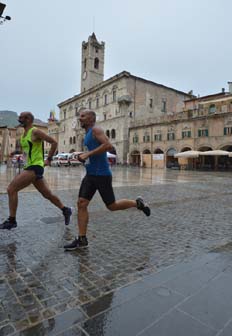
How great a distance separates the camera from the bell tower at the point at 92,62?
61.1m

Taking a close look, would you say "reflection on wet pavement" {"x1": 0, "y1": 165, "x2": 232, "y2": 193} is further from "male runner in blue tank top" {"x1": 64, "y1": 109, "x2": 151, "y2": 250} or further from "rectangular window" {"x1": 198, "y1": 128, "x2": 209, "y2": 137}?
"rectangular window" {"x1": 198, "y1": 128, "x2": 209, "y2": 137}

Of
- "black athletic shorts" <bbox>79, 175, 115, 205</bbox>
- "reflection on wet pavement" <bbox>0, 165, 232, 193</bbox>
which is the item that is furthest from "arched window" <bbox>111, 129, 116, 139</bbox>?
"black athletic shorts" <bbox>79, 175, 115, 205</bbox>

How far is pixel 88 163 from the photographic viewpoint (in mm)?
3342

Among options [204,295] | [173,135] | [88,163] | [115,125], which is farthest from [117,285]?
[115,125]

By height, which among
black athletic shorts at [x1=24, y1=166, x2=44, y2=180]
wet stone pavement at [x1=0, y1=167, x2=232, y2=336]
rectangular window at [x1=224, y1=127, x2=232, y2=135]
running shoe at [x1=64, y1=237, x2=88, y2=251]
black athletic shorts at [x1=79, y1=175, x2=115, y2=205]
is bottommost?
wet stone pavement at [x1=0, y1=167, x2=232, y2=336]

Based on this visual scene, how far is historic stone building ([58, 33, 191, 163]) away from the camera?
46688 millimetres

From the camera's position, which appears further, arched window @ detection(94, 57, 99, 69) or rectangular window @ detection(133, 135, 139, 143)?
arched window @ detection(94, 57, 99, 69)

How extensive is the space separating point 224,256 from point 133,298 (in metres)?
1.68

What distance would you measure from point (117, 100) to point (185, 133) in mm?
16971

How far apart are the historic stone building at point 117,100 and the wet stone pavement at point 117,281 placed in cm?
4015

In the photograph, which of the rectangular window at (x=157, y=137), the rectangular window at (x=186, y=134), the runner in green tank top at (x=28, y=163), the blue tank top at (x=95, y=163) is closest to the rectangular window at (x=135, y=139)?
the rectangular window at (x=157, y=137)

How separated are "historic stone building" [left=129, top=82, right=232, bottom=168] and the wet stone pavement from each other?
31.9 meters

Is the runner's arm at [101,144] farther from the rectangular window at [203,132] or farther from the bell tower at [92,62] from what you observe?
the bell tower at [92,62]

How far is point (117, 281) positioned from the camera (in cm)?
253
